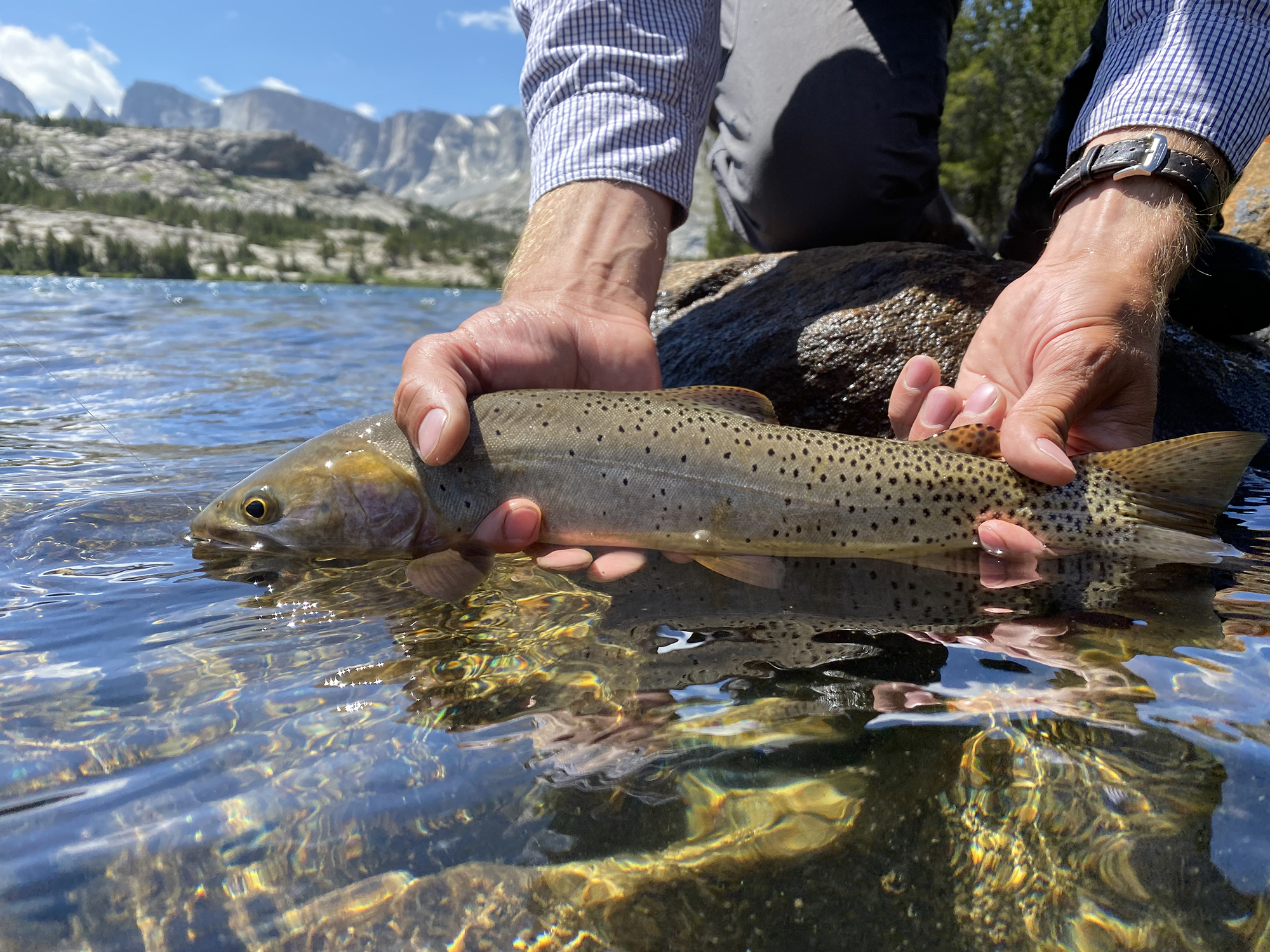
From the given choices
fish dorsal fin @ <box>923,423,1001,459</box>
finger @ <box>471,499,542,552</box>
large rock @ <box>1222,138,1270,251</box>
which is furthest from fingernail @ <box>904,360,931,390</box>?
large rock @ <box>1222,138,1270,251</box>

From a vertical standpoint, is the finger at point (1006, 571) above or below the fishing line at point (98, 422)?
above

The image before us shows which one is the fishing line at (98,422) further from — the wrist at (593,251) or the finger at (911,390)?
the finger at (911,390)

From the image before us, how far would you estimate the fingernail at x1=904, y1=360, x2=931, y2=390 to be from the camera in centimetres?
392

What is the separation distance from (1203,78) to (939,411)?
1924 mm

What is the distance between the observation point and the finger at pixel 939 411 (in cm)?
389

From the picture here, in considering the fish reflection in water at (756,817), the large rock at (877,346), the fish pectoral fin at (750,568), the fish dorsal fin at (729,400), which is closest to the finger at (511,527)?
the fish pectoral fin at (750,568)

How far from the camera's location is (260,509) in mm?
3520

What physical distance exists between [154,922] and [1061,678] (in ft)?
7.00

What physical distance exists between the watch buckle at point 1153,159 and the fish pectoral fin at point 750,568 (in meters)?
2.41

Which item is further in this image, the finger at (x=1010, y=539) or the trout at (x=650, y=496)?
the trout at (x=650, y=496)

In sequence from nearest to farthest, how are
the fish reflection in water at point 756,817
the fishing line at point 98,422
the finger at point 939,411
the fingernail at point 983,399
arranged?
the fish reflection in water at point 756,817, the fingernail at point 983,399, the finger at point 939,411, the fishing line at point 98,422

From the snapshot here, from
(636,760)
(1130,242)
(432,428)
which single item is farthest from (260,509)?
(1130,242)

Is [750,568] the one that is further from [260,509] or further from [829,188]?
[829,188]

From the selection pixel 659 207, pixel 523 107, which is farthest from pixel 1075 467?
pixel 523 107
